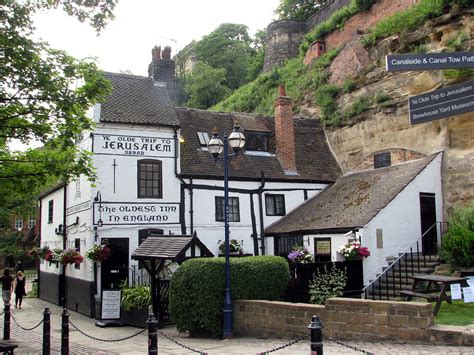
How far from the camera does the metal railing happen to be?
15.8 m

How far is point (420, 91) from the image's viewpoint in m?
20.2

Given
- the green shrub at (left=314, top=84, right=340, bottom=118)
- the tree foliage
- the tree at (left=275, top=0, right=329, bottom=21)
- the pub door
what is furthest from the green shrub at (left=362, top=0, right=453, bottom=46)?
the tree foliage

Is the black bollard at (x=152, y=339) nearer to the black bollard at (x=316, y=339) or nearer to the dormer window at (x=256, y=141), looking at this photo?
the black bollard at (x=316, y=339)

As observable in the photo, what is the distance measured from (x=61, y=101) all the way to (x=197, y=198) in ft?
31.2

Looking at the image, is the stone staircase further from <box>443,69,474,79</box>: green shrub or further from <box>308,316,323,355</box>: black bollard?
<box>308,316,323,355</box>: black bollard

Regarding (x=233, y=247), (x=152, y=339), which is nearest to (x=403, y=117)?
(x=233, y=247)

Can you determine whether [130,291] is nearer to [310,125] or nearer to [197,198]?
[197,198]

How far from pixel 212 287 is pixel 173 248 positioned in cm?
208

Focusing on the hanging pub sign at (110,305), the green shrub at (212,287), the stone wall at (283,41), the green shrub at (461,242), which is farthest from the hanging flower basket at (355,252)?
the stone wall at (283,41)

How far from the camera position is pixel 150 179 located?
1952 cm

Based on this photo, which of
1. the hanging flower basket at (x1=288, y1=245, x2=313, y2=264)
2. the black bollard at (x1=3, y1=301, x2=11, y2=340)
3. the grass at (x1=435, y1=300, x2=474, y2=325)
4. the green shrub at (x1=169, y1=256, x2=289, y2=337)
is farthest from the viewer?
the hanging flower basket at (x1=288, y1=245, x2=313, y2=264)

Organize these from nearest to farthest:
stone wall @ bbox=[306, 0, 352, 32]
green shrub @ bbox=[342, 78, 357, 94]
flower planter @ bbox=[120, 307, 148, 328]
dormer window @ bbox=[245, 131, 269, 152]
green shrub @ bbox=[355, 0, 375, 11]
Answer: flower planter @ bbox=[120, 307, 148, 328]
dormer window @ bbox=[245, 131, 269, 152]
green shrub @ bbox=[342, 78, 357, 94]
green shrub @ bbox=[355, 0, 375, 11]
stone wall @ bbox=[306, 0, 352, 32]

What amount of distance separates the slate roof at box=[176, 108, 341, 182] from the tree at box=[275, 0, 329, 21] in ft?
77.5

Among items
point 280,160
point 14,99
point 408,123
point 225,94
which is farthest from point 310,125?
point 225,94
